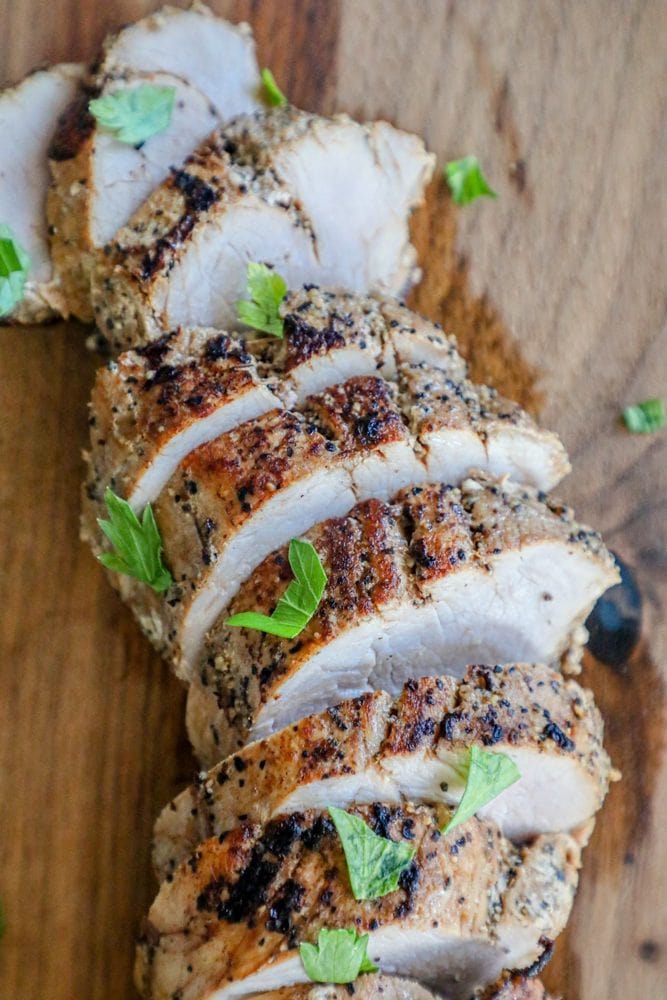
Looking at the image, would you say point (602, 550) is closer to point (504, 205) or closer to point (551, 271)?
point (551, 271)

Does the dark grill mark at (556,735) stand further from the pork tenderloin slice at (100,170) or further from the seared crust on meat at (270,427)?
the pork tenderloin slice at (100,170)

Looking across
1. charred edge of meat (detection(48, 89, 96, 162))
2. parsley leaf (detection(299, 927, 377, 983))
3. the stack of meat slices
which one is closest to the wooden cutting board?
charred edge of meat (detection(48, 89, 96, 162))

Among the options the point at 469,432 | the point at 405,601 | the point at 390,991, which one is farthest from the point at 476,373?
the point at 390,991

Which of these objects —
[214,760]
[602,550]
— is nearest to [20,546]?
[214,760]

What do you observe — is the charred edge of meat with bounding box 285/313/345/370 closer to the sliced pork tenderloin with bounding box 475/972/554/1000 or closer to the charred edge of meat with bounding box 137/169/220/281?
the charred edge of meat with bounding box 137/169/220/281

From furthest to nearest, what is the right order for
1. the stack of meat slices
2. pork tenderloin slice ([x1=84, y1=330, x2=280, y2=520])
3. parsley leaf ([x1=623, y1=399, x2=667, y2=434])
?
parsley leaf ([x1=623, y1=399, x2=667, y2=434]), pork tenderloin slice ([x1=84, y1=330, x2=280, y2=520]), the stack of meat slices
